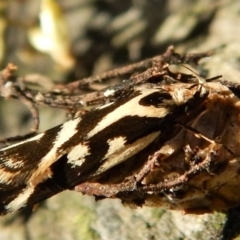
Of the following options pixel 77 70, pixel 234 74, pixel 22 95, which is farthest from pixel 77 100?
pixel 77 70

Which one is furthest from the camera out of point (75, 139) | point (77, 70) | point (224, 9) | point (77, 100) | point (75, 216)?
point (77, 70)

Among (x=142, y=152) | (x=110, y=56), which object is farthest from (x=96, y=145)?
(x=110, y=56)

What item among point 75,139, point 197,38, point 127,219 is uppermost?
point 197,38

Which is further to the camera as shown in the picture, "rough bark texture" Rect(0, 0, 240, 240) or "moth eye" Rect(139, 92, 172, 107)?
"rough bark texture" Rect(0, 0, 240, 240)

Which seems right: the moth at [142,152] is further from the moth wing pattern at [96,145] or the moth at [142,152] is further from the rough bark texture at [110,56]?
the rough bark texture at [110,56]

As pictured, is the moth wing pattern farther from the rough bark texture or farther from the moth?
the rough bark texture

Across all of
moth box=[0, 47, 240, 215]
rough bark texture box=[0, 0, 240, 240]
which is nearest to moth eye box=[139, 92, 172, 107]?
moth box=[0, 47, 240, 215]

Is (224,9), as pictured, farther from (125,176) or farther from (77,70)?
(125,176)
